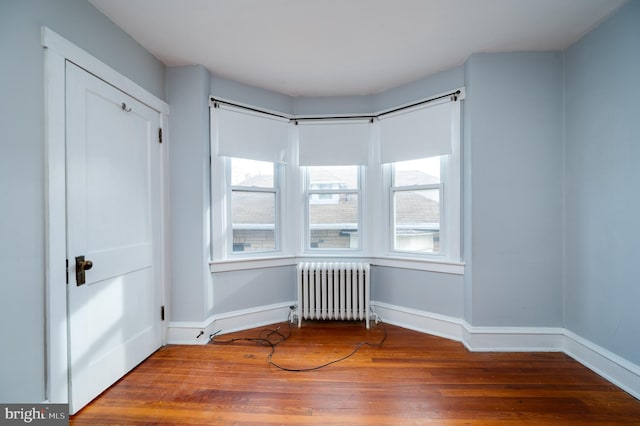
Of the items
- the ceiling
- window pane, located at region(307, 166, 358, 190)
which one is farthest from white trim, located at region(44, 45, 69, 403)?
window pane, located at region(307, 166, 358, 190)

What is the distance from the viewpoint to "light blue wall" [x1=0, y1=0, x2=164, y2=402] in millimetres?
1379

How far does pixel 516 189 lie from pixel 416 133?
1.09 metres

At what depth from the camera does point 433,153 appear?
9.39ft

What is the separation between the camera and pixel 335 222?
11.2 ft

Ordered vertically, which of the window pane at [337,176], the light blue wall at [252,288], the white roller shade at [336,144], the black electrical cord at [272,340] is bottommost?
the black electrical cord at [272,340]

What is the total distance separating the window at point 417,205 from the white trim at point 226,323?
5.10 ft

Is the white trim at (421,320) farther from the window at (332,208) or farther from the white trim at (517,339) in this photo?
the window at (332,208)

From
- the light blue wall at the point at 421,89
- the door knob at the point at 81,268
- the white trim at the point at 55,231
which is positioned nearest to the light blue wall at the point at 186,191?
the door knob at the point at 81,268

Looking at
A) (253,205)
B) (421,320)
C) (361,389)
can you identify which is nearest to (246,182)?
(253,205)

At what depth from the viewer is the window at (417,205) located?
2.99m

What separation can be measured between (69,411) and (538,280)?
145 inches

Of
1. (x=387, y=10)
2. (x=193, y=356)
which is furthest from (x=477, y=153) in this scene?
(x=193, y=356)

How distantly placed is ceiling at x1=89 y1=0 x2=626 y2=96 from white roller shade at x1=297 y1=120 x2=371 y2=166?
1.92 ft

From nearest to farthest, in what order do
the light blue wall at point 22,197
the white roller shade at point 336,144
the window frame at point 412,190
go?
1. the light blue wall at point 22,197
2. the window frame at point 412,190
3. the white roller shade at point 336,144
